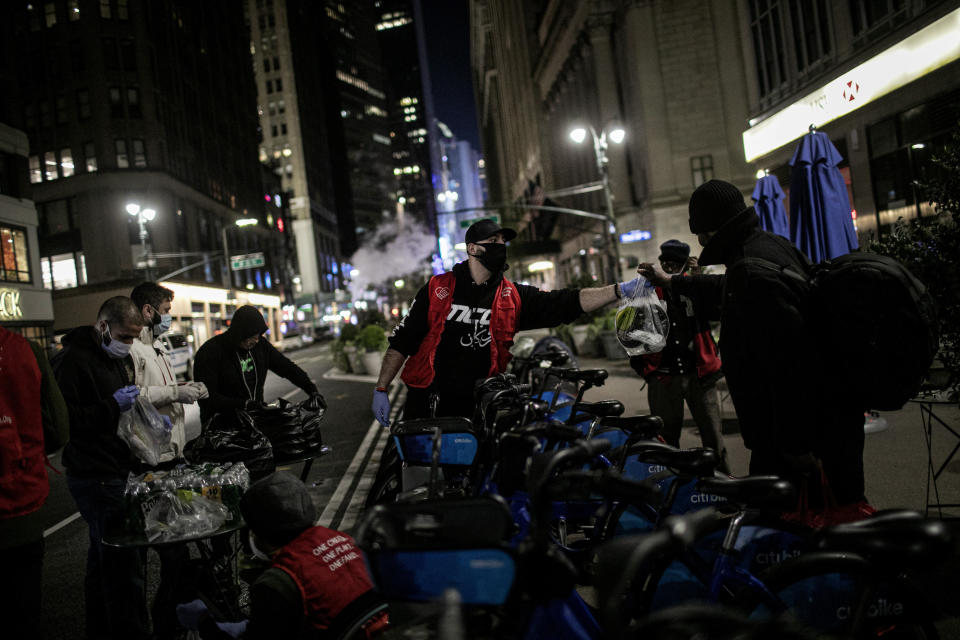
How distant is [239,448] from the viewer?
4109 mm

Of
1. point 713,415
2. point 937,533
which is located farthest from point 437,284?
point 937,533

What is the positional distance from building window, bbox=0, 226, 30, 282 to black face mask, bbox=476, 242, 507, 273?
32.4 metres

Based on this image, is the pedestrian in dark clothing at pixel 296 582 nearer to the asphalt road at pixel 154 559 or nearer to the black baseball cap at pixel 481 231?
the black baseball cap at pixel 481 231

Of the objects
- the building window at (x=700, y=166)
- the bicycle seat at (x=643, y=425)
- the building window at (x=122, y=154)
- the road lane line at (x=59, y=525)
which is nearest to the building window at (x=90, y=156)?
the building window at (x=122, y=154)

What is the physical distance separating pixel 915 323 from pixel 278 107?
130474 millimetres

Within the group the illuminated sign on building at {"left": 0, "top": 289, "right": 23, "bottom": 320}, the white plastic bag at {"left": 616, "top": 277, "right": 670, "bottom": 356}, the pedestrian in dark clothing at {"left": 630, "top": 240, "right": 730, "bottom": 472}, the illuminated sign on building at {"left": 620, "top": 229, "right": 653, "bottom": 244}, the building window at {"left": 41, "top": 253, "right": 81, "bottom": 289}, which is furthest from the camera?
the building window at {"left": 41, "top": 253, "right": 81, "bottom": 289}

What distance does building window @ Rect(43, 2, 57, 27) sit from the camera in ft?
172

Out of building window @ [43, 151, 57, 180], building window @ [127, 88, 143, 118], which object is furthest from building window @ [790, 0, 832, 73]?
building window @ [43, 151, 57, 180]

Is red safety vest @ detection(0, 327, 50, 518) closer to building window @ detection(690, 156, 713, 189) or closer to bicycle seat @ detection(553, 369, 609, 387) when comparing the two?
bicycle seat @ detection(553, 369, 609, 387)

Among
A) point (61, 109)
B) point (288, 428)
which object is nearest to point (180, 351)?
point (288, 428)

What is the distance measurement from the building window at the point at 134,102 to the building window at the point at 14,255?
83.9 feet

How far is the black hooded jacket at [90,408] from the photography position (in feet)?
12.3

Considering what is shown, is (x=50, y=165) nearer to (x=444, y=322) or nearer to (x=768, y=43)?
(x=768, y=43)

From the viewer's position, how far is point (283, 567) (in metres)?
2.47
